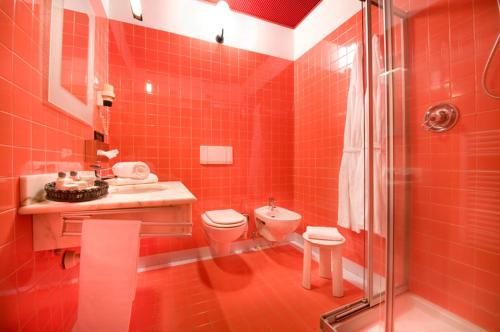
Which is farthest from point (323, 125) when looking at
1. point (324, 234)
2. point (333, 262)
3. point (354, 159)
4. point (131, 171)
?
point (131, 171)

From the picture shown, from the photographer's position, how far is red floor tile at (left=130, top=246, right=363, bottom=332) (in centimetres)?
107

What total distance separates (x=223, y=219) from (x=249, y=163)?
739 mm

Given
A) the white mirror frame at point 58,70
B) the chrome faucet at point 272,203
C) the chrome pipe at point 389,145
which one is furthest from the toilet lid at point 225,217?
the white mirror frame at point 58,70

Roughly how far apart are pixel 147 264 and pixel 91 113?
4.34 ft

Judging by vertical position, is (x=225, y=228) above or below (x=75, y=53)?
below

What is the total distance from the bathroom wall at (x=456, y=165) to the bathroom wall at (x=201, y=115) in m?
1.24

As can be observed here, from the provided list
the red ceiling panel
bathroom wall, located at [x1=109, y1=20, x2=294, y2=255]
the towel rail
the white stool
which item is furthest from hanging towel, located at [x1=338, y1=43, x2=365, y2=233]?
the towel rail

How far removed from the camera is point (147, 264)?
1635 millimetres

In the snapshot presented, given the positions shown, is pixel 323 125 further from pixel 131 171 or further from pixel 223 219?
pixel 131 171

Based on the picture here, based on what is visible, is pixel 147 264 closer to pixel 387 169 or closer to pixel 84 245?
pixel 84 245

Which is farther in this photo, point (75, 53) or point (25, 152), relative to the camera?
point (75, 53)

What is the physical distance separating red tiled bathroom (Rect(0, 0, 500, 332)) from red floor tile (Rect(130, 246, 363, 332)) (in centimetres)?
1

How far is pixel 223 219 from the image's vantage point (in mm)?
1502

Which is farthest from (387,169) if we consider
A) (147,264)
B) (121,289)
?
(147,264)
